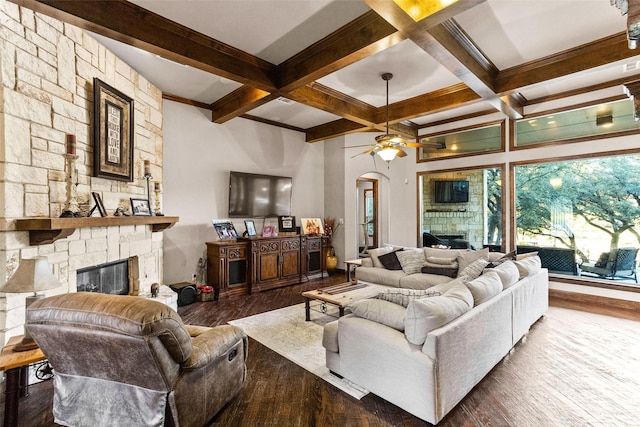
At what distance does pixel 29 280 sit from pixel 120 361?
3.06ft

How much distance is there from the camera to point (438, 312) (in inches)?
81.9

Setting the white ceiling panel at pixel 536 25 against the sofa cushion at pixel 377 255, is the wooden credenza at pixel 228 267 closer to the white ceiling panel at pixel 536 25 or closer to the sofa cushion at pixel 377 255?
the sofa cushion at pixel 377 255

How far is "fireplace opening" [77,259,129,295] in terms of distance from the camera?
333 centimetres

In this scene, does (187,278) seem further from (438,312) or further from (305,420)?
(438,312)

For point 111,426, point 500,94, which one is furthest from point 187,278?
point 500,94

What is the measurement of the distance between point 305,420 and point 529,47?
455 cm

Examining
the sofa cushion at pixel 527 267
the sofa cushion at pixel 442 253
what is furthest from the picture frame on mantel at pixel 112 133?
the sofa cushion at pixel 527 267

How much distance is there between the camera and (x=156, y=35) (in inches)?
117

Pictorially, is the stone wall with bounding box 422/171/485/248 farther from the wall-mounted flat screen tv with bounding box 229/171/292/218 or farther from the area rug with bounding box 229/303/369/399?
the area rug with bounding box 229/303/369/399

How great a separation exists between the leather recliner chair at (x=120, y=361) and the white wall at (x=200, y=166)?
350cm

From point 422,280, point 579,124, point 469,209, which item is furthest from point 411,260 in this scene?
point 579,124

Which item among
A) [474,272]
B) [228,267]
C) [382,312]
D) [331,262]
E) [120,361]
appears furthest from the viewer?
[331,262]

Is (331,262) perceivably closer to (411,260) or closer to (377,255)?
(377,255)

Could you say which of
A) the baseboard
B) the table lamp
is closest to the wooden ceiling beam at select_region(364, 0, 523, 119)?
the table lamp
